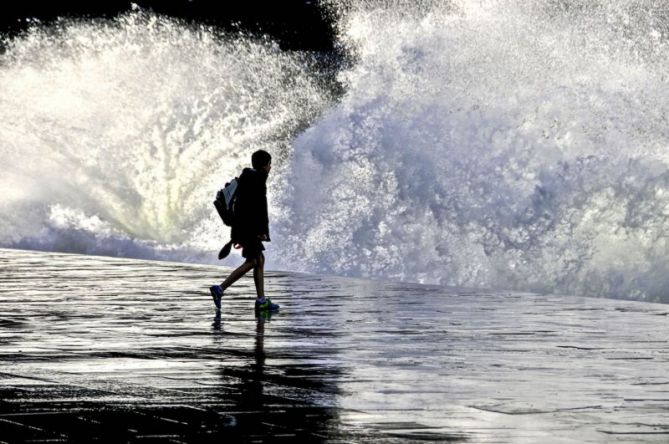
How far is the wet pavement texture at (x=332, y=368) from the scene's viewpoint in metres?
7.77

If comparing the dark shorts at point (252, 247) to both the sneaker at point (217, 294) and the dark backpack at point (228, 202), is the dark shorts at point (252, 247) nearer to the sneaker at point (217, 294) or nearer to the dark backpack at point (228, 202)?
the dark backpack at point (228, 202)

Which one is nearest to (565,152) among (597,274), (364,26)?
(597,274)

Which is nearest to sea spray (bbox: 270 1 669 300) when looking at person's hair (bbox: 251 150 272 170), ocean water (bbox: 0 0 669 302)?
ocean water (bbox: 0 0 669 302)

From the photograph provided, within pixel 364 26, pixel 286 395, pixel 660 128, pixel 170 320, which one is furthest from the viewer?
pixel 364 26

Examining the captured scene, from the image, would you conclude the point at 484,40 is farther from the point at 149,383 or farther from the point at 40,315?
the point at 149,383

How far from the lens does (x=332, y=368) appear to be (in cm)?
Result: 1044

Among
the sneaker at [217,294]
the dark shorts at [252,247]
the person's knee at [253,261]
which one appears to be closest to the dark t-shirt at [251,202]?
the dark shorts at [252,247]

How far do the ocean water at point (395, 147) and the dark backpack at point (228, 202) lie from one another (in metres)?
6.55

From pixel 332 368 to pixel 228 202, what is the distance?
5434 millimetres

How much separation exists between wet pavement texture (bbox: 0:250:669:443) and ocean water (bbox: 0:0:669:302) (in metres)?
4.26

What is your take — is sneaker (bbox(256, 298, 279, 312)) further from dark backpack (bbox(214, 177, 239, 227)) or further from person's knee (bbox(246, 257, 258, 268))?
dark backpack (bbox(214, 177, 239, 227))

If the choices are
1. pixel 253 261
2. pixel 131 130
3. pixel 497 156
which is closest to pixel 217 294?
pixel 253 261

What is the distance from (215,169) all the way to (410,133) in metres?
7.97

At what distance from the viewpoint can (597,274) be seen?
20797 millimetres
